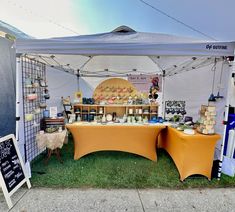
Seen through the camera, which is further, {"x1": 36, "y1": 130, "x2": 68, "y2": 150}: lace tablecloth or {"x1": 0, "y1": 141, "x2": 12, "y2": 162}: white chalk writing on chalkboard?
{"x1": 36, "y1": 130, "x2": 68, "y2": 150}: lace tablecloth

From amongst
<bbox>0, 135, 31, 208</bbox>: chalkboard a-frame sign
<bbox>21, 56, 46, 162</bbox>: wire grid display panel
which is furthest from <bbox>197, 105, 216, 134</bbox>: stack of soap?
<bbox>21, 56, 46, 162</bbox>: wire grid display panel

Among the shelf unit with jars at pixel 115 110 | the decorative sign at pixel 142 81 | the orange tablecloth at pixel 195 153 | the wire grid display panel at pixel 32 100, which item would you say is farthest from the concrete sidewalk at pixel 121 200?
the decorative sign at pixel 142 81

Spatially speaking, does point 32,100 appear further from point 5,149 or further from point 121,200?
point 121,200

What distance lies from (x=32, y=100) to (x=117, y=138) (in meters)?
1.71

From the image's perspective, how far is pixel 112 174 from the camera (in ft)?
8.46

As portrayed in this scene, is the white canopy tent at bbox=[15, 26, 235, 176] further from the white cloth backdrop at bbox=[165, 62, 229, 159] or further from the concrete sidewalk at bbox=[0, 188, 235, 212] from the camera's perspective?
the concrete sidewalk at bbox=[0, 188, 235, 212]

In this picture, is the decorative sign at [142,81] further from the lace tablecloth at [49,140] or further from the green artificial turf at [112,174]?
the lace tablecloth at [49,140]

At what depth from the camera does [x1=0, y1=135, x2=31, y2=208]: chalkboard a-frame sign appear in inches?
72.2

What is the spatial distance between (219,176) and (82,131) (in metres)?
2.39

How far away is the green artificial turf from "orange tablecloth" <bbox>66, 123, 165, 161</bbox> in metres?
0.22

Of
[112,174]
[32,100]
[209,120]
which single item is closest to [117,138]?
[112,174]

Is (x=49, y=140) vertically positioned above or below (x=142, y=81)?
below

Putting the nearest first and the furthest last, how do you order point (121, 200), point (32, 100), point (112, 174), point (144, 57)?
point (121, 200) < point (112, 174) < point (32, 100) < point (144, 57)

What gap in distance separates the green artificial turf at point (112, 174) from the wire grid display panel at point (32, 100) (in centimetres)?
37
